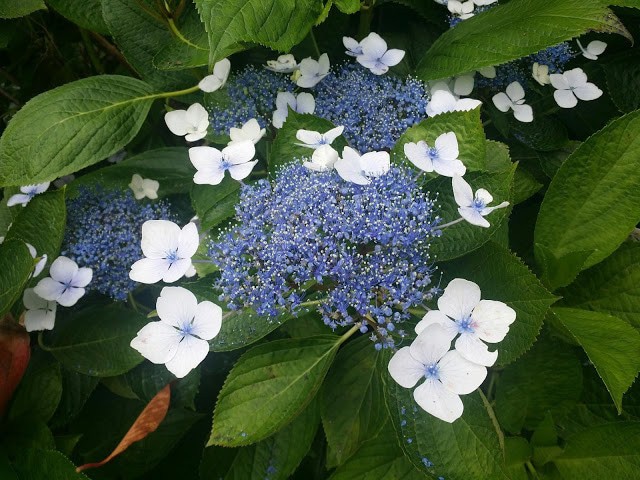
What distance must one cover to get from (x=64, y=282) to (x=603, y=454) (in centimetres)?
80

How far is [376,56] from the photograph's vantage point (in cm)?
95

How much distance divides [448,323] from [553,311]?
214 millimetres

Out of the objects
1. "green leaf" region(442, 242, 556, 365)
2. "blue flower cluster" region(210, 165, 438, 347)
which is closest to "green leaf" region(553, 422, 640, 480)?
"green leaf" region(442, 242, 556, 365)

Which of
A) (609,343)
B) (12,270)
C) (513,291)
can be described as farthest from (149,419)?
(609,343)

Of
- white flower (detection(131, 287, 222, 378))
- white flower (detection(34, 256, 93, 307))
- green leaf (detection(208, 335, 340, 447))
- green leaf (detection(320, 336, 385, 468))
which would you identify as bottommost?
green leaf (detection(320, 336, 385, 468))

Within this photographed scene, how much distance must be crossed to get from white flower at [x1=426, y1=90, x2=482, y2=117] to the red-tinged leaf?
527 mm

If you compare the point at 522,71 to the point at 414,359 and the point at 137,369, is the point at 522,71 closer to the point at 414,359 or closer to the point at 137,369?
the point at 414,359

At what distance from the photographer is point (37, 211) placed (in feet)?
3.01

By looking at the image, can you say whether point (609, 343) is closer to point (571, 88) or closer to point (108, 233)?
point (571, 88)

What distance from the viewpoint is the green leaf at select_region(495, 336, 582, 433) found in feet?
3.05

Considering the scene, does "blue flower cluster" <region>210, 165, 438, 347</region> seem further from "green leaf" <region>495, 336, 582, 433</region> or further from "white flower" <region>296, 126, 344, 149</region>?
"green leaf" <region>495, 336, 582, 433</region>

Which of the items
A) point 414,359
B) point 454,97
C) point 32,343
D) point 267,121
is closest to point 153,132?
point 267,121

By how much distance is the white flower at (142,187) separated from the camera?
0.99 meters

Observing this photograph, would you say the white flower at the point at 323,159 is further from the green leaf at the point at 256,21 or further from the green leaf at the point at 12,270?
the green leaf at the point at 12,270
